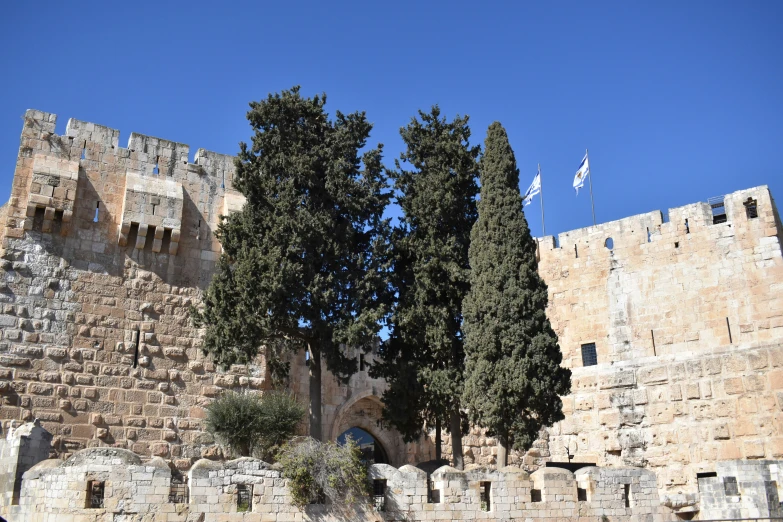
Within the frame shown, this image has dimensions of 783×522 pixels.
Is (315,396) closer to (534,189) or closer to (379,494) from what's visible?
(379,494)

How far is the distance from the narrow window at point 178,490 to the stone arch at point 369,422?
653 cm

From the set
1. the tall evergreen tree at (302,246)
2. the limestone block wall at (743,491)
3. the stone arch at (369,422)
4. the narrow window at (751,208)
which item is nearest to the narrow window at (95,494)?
the tall evergreen tree at (302,246)

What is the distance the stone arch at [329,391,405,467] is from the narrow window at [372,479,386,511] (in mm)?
5583

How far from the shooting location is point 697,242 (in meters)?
16.3

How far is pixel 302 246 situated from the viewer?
A: 1280cm

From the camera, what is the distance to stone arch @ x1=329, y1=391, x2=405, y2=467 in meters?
16.7

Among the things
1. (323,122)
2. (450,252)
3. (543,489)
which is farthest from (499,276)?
(323,122)

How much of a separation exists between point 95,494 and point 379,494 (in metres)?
3.80

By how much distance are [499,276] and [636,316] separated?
5625 mm

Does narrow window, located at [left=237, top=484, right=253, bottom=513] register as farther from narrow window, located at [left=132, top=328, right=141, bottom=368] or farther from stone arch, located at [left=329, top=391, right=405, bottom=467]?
stone arch, located at [left=329, top=391, right=405, bottom=467]

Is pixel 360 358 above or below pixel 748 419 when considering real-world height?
above

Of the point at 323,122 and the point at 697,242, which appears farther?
the point at 697,242

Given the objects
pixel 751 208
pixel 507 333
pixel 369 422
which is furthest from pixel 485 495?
pixel 751 208

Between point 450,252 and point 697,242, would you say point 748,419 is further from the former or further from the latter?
point 450,252
